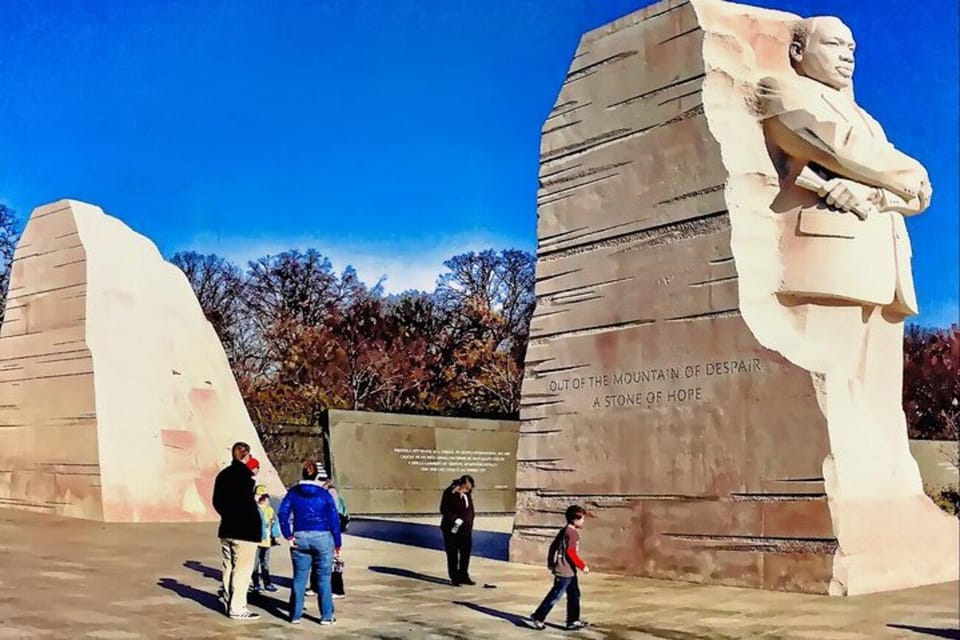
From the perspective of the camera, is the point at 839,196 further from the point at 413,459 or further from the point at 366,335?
the point at 366,335

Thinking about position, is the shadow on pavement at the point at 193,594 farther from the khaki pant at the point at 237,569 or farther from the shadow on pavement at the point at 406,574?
the shadow on pavement at the point at 406,574

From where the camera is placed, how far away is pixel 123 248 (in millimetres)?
18125

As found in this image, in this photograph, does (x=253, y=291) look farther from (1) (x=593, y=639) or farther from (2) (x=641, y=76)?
(1) (x=593, y=639)

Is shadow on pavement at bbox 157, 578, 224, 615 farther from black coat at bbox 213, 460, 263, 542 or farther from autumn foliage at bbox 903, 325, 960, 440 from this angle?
autumn foliage at bbox 903, 325, 960, 440

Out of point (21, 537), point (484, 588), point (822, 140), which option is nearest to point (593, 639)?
point (484, 588)

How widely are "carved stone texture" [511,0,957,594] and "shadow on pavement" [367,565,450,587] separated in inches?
64.6

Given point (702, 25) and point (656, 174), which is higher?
point (702, 25)

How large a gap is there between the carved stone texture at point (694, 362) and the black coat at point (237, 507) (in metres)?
4.74

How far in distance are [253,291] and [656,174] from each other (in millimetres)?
28149

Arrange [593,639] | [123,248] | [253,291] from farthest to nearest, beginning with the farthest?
[253,291], [123,248], [593,639]

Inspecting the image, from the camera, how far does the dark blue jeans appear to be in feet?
26.5

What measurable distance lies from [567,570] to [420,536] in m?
8.80

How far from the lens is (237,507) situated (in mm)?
8148

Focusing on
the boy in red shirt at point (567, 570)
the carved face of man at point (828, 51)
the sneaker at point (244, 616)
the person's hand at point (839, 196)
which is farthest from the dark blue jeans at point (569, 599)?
the carved face of man at point (828, 51)
